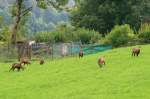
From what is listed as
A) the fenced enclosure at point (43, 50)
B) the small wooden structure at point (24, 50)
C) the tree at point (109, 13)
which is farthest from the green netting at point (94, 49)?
the tree at point (109, 13)

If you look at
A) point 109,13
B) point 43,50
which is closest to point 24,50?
point 43,50

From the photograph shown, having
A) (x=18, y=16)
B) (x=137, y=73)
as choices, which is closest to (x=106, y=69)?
(x=137, y=73)

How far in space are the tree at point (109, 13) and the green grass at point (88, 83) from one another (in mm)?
57027

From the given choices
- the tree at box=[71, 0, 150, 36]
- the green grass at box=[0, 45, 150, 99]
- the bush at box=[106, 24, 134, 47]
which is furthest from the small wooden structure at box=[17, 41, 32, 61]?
the tree at box=[71, 0, 150, 36]

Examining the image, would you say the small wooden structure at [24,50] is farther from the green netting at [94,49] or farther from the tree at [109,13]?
the tree at [109,13]

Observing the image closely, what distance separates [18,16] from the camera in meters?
74.3

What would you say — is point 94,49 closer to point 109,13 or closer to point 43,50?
point 43,50

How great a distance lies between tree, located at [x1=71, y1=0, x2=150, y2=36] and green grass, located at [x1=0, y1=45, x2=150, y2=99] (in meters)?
57.0

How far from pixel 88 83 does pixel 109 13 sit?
69.1 m

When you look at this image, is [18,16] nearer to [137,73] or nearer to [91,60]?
[91,60]

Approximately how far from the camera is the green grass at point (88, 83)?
72.5ft

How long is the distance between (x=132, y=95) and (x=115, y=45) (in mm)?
42674

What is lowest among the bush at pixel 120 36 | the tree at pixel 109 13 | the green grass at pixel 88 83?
the green grass at pixel 88 83

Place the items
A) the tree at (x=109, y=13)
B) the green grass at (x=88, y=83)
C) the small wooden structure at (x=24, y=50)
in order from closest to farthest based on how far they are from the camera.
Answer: the green grass at (x=88, y=83)
the small wooden structure at (x=24, y=50)
the tree at (x=109, y=13)
